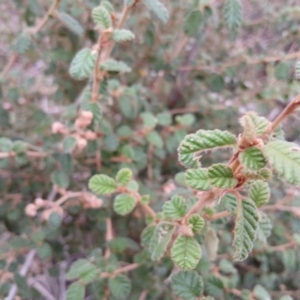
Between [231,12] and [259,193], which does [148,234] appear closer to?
[259,193]

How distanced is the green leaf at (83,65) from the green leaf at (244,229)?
0.34m

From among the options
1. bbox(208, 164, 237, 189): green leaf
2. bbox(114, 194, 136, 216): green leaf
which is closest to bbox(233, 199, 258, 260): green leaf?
bbox(208, 164, 237, 189): green leaf

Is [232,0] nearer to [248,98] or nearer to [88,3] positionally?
[88,3]

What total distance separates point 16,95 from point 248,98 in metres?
0.62

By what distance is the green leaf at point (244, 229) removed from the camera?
18.9 inches

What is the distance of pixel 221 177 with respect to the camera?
1.58 ft

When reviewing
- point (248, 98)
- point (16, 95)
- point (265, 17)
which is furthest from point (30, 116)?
point (265, 17)

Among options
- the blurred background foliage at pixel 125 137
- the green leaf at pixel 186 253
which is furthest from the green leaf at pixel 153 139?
the green leaf at pixel 186 253

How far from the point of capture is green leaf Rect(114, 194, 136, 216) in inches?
27.6

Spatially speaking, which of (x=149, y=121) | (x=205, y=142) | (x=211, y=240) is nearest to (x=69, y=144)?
(x=149, y=121)

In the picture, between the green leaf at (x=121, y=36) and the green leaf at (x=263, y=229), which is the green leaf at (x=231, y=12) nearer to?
the green leaf at (x=121, y=36)

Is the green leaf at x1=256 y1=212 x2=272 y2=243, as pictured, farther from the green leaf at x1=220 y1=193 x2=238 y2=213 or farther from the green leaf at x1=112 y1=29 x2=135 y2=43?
the green leaf at x1=112 y1=29 x2=135 y2=43

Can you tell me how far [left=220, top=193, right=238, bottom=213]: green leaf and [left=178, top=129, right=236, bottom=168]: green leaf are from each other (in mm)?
83

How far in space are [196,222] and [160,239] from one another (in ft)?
0.35
